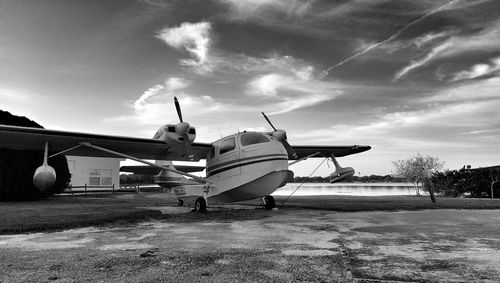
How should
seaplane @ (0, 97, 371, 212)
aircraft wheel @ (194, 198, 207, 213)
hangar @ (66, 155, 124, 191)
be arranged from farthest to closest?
1. hangar @ (66, 155, 124, 191)
2. aircraft wheel @ (194, 198, 207, 213)
3. seaplane @ (0, 97, 371, 212)

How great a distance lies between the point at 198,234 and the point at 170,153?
9.34m

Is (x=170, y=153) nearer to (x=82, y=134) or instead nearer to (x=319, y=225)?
(x=82, y=134)

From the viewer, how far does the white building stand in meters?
43.4

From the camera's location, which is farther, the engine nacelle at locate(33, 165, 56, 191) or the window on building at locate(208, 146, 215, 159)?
the window on building at locate(208, 146, 215, 159)

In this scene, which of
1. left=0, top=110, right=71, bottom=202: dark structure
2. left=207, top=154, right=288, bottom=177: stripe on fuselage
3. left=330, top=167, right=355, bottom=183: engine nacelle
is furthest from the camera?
left=0, top=110, right=71, bottom=202: dark structure

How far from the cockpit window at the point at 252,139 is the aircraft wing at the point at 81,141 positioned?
2722mm

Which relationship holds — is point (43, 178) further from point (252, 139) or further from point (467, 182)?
point (467, 182)

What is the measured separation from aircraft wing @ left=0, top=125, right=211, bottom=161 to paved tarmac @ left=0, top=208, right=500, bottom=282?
5.72 m

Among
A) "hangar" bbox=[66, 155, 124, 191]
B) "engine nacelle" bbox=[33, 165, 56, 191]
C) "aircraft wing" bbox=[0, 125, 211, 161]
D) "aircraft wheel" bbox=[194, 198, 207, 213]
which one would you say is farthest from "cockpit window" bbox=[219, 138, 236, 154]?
"hangar" bbox=[66, 155, 124, 191]

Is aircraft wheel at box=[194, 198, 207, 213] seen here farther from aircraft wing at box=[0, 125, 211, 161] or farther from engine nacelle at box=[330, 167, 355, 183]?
engine nacelle at box=[330, 167, 355, 183]

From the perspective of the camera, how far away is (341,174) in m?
17.9

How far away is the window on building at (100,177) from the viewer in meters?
45.1

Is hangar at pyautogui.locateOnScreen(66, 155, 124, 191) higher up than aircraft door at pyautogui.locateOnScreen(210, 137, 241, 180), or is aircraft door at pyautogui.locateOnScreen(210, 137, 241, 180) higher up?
hangar at pyautogui.locateOnScreen(66, 155, 124, 191)

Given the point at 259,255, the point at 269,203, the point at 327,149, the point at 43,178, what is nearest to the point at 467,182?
the point at 327,149
